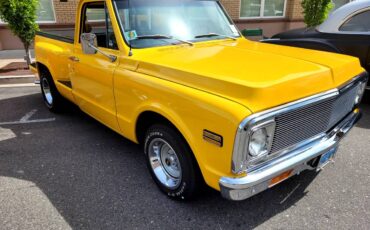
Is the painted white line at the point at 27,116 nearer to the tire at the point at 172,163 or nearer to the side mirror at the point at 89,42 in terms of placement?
the side mirror at the point at 89,42

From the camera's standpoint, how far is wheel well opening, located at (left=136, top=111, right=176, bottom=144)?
9.38ft

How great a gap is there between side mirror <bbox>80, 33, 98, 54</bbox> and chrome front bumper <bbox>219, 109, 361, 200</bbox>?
81.9 inches

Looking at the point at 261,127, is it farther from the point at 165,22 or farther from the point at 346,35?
the point at 346,35

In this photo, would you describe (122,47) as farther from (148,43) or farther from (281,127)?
(281,127)

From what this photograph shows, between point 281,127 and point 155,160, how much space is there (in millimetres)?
1384

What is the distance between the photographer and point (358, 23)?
5309 millimetres

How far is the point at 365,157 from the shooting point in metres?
3.79

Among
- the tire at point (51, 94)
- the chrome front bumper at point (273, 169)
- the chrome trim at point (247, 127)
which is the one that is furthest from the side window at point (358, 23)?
the tire at point (51, 94)

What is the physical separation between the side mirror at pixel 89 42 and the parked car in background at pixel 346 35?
368 cm

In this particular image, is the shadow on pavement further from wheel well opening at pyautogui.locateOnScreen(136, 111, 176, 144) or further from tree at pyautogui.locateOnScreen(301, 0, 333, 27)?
tree at pyautogui.locateOnScreen(301, 0, 333, 27)

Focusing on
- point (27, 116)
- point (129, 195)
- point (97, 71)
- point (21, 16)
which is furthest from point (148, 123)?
point (21, 16)

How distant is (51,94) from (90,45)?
7.32 ft

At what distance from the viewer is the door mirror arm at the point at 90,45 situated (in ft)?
10.8

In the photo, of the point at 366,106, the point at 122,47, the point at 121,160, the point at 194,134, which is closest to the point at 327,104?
the point at 194,134
